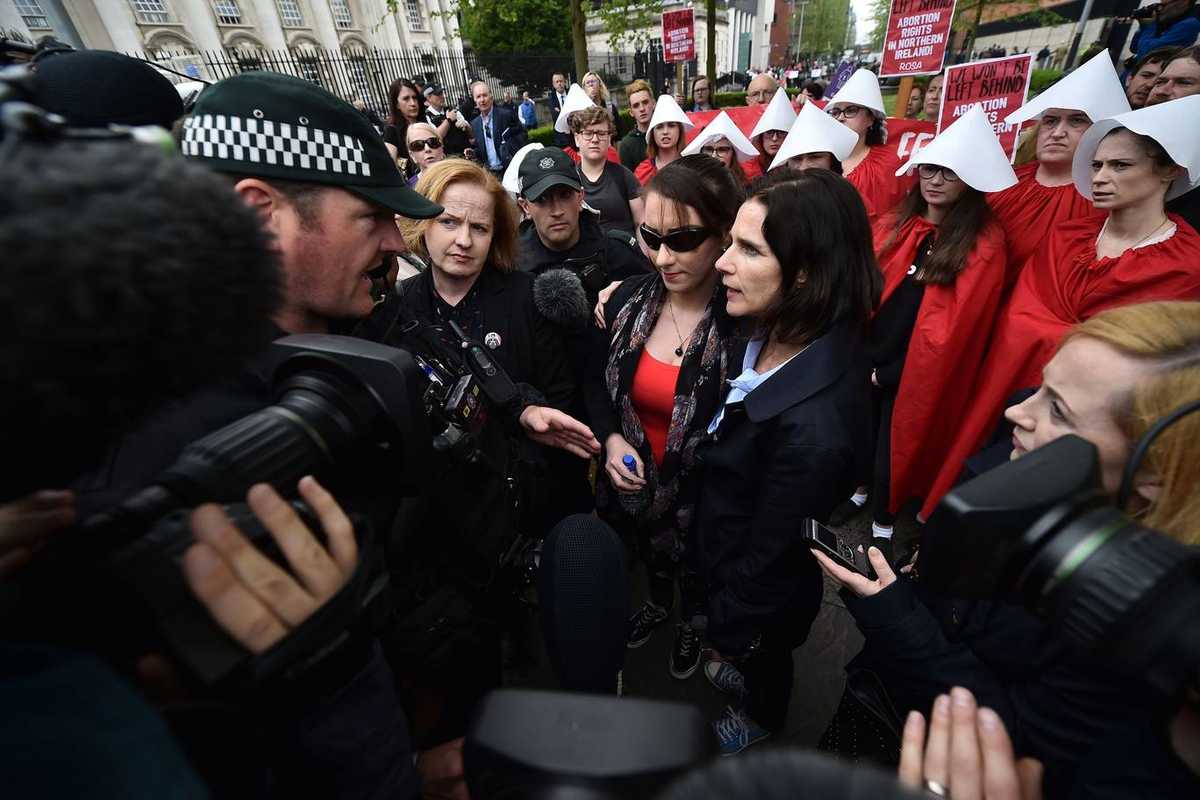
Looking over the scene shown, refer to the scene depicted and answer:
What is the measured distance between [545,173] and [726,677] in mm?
2887

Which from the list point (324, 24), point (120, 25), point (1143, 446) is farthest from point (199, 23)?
point (1143, 446)

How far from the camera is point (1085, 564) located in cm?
68

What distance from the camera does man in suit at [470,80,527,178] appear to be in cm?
934

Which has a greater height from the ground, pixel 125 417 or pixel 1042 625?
pixel 125 417

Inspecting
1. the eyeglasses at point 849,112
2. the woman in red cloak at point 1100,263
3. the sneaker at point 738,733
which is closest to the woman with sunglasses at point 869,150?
the eyeglasses at point 849,112

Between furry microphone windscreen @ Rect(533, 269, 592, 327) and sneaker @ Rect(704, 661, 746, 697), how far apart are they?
1.76 metres

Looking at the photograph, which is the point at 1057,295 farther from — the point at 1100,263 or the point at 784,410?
the point at 784,410

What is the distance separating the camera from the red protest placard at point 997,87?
3871 mm

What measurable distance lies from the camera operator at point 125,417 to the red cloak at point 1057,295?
328 cm

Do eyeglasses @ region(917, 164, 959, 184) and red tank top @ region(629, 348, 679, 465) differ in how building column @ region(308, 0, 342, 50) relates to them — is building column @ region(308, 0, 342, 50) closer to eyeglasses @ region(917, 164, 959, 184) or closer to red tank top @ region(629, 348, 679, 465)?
eyeglasses @ region(917, 164, 959, 184)

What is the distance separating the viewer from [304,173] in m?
1.33

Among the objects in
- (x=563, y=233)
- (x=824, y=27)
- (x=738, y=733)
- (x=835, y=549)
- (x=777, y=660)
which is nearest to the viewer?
(x=835, y=549)

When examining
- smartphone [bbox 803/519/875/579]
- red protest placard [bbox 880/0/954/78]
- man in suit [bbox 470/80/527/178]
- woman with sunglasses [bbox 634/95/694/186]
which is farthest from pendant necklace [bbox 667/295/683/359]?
man in suit [bbox 470/80/527/178]

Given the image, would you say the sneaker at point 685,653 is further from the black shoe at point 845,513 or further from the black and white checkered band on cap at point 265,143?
the black and white checkered band on cap at point 265,143
